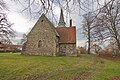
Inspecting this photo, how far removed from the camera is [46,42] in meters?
36.2

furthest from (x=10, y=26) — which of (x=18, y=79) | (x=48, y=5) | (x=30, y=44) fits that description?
(x=48, y=5)

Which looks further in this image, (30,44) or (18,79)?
(30,44)

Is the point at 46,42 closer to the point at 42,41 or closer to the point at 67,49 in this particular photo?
the point at 42,41

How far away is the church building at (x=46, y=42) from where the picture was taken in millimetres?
35906

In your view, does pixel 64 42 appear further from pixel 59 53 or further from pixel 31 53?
pixel 31 53

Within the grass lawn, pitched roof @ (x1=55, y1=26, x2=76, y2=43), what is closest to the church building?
pitched roof @ (x1=55, y1=26, x2=76, y2=43)

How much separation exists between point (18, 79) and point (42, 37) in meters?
25.8

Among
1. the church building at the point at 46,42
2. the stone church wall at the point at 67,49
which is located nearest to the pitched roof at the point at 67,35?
the church building at the point at 46,42

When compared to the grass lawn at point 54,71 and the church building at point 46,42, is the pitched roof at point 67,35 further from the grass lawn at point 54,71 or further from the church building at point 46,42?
the grass lawn at point 54,71

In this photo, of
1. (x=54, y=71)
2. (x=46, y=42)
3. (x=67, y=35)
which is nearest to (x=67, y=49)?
(x=67, y=35)

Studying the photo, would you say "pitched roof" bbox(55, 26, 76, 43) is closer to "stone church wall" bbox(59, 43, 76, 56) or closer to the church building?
the church building

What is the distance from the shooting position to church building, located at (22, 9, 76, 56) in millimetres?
35906

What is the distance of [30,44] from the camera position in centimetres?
3706

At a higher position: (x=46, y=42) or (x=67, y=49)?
(x=46, y=42)
